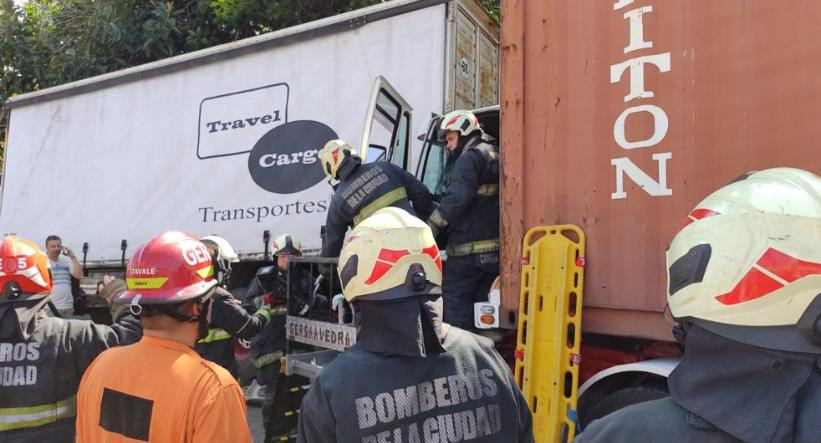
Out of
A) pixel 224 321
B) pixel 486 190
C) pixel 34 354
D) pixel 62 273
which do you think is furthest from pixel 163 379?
pixel 62 273

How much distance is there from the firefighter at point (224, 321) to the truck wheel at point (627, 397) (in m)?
1.98

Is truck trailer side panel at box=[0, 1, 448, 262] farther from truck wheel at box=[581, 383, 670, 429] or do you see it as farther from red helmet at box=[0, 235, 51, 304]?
red helmet at box=[0, 235, 51, 304]

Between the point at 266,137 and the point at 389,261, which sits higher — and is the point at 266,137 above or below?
above

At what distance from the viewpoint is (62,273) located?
7.00 meters

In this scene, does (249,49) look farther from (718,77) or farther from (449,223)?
(718,77)

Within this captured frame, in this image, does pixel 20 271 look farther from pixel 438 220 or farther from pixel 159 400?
pixel 438 220

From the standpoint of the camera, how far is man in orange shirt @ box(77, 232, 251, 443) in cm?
155

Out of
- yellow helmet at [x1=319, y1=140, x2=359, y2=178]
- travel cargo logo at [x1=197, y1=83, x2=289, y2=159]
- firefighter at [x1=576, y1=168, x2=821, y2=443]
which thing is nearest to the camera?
firefighter at [x1=576, y1=168, x2=821, y2=443]

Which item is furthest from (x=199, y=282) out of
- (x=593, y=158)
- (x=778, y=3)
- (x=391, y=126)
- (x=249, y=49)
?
(x=249, y=49)

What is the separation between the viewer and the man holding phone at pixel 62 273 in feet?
22.7

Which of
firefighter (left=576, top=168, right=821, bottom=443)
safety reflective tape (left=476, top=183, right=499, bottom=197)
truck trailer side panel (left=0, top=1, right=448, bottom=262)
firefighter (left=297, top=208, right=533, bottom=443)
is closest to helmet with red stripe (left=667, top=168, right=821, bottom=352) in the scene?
firefighter (left=576, top=168, right=821, bottom=443)

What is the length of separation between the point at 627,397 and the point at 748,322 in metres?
1.94

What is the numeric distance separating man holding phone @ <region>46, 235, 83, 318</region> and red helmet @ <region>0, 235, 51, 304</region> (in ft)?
17.7

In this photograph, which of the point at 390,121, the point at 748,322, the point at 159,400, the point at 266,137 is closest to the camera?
the point at 748,322
